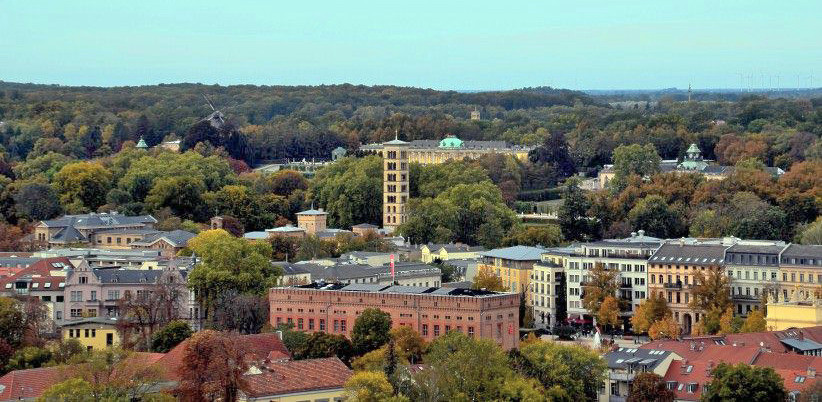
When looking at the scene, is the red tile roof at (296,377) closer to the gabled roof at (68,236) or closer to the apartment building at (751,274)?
the apartment building at (751,274)

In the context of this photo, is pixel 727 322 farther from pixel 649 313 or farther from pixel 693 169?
pixel 693 169

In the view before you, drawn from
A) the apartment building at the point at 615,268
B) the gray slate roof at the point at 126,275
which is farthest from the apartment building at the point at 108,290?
the apartment building at the point at 615,268

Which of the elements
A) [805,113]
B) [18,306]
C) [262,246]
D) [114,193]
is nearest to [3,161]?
[114,193]

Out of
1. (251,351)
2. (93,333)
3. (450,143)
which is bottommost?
(93,333)

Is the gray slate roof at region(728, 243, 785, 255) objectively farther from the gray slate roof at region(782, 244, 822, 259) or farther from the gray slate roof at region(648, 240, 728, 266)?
the gray slate roof at region(648, 240, 728, 266)

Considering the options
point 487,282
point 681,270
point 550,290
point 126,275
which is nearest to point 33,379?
point 126,275
